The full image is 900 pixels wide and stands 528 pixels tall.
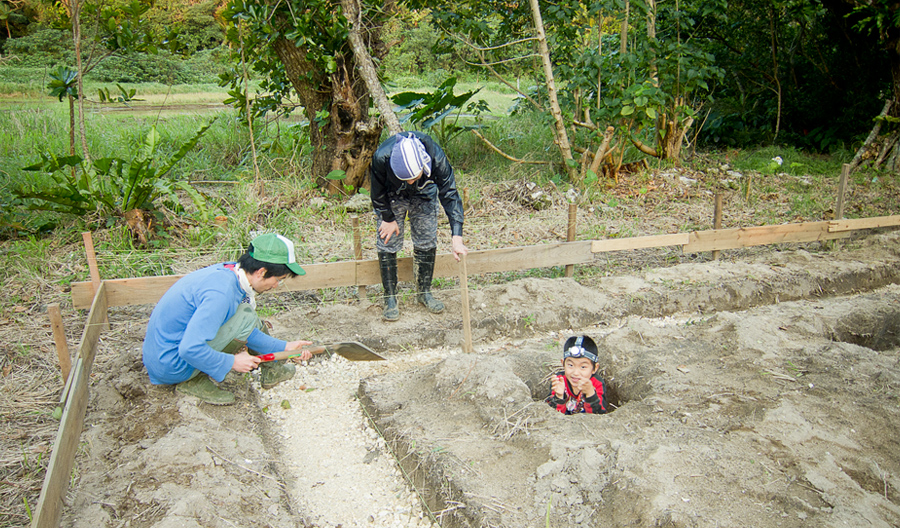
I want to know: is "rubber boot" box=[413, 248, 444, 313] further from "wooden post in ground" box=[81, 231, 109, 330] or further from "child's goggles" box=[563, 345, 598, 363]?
"wooden post in ground" box=[81, 231, 109, 330]

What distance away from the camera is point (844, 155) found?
392 inches

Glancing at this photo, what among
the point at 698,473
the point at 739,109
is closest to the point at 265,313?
the point at 698,473

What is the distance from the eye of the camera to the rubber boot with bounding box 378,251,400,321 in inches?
193

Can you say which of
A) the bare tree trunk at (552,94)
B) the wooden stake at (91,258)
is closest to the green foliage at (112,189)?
the wooden stake at (91,258)

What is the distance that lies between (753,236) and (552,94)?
303 centimetres

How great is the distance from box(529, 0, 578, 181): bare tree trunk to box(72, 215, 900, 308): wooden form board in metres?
2.43

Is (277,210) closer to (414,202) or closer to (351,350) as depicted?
(414,202)

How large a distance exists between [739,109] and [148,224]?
11279 mm

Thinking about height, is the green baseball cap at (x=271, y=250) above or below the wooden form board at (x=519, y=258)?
above

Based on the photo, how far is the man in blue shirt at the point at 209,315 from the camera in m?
3.02

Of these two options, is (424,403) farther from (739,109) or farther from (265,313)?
(739,109)

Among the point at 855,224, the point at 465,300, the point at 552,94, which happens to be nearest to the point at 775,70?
the point at 855,224

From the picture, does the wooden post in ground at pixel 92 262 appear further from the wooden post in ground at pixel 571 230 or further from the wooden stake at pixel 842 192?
the wooden stake at pixel 842 192

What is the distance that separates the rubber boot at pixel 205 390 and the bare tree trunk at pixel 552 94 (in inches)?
223
